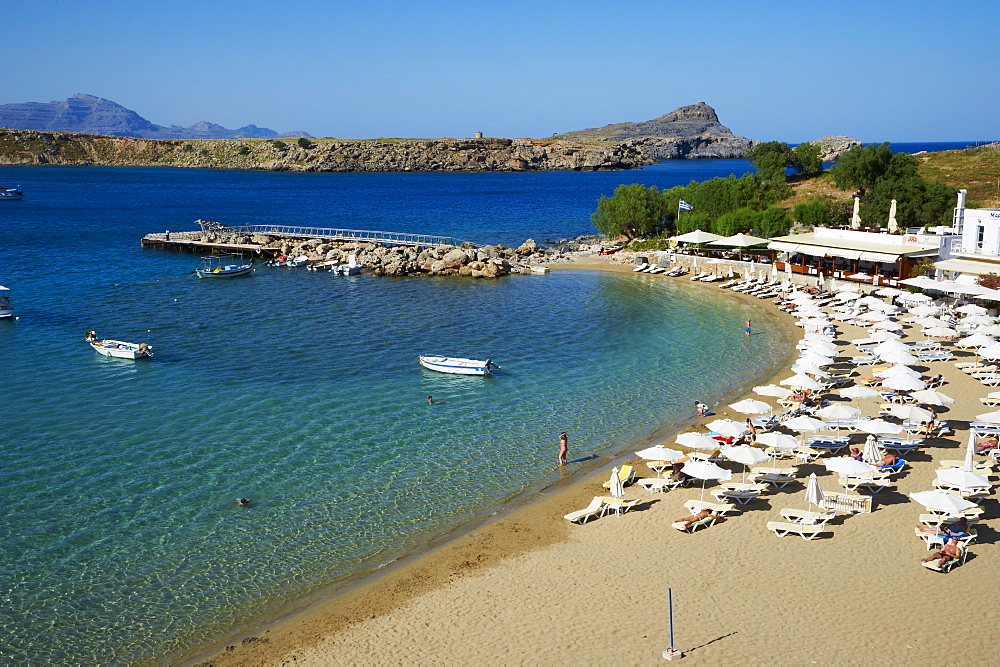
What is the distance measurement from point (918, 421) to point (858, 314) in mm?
18929

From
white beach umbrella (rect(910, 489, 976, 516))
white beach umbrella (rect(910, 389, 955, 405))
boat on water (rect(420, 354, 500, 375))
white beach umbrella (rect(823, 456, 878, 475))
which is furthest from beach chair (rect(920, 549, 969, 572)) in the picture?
boat on water (rect(420, 354, 500, 375))

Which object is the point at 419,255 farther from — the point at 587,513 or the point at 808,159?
the point at 808,159

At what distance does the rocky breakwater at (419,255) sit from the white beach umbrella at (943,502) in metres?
42.5

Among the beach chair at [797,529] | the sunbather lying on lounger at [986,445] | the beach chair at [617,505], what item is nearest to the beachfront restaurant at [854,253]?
the sunbather lying on lounger at [986,445]

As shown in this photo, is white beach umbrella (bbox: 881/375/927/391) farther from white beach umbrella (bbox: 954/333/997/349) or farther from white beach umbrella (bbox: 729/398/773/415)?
white beach umbrella (bbox: 954/333/997/349)

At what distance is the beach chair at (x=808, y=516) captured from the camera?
62.8ft

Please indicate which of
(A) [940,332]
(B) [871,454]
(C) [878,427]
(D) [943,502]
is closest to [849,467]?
(B) [871,454]

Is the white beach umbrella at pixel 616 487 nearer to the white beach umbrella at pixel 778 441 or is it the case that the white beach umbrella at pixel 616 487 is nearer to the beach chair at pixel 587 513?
the beach chair at pixel 587 513

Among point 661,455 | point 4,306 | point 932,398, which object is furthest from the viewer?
point 4,306

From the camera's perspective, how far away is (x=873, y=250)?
4697 centimetres

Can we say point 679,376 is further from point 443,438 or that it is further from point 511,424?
point 443,438

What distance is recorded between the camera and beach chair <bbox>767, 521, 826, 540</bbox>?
61.6 feet

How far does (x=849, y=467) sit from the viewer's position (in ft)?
66.3

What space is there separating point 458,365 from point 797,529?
1718cm
